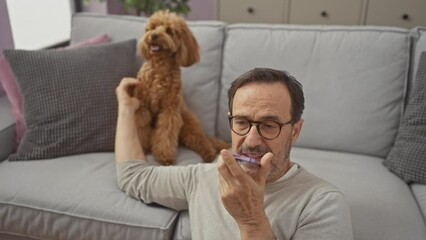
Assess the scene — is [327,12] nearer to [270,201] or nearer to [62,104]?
[62,104]

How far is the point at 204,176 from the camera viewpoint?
1.16m

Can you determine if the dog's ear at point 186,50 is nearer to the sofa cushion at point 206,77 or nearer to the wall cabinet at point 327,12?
the sofa cushion at point 206,77

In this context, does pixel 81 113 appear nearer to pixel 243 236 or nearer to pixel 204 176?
pixel 204 176

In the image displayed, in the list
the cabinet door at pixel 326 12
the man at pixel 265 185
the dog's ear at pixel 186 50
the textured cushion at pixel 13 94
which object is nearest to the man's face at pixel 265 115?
the man at pixel 265 185

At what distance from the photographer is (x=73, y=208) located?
133 cm

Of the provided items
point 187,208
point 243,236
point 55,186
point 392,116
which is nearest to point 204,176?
point 187,208

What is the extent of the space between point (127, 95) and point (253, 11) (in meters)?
1.82

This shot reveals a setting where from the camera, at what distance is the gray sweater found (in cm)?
95

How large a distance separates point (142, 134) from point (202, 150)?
0.28 m

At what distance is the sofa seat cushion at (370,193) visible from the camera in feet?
3.92

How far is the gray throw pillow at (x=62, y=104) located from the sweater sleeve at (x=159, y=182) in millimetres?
342

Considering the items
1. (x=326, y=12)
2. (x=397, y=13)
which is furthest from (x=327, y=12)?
(x=397, y=13)

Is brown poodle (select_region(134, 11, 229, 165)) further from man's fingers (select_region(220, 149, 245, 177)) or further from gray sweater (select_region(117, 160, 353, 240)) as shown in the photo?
man's fingers (select_region(220, 149, 245, 177))

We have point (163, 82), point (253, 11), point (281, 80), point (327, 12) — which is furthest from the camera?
point (253, 11)
